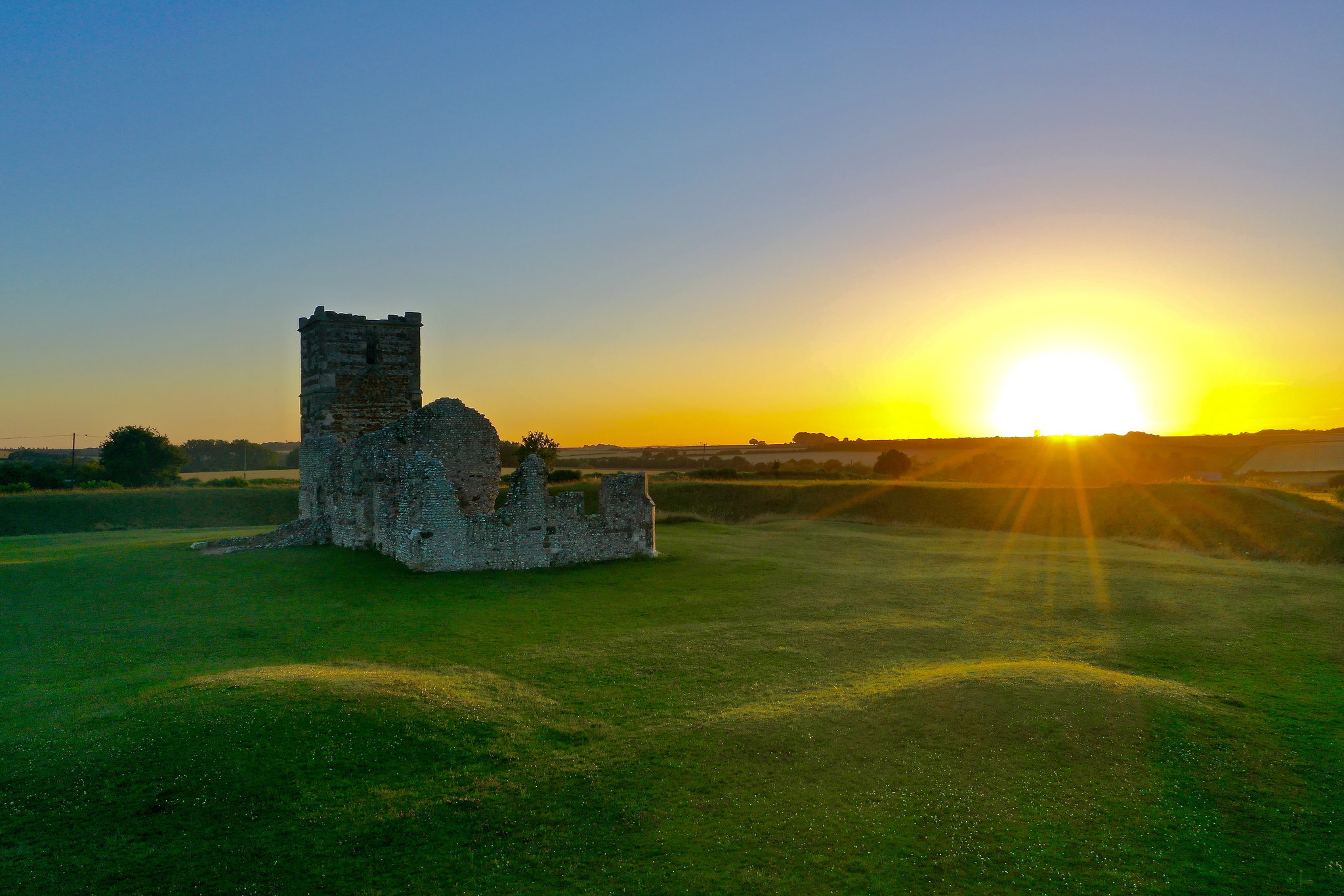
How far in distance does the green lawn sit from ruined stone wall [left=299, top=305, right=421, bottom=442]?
11.5m

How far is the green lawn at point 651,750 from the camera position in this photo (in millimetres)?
7137

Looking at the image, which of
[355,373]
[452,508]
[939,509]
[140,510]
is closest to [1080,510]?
[939,509]

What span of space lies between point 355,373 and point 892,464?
56415 mm

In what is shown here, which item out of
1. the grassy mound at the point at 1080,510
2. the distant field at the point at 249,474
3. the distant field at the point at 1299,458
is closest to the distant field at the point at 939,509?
the grassy mound at the point at 1080,510

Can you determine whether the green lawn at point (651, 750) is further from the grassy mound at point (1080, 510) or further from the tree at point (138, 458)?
the tree at point (138, 458)

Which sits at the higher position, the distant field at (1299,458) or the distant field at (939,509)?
the distant field at (1299,458)

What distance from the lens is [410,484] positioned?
73.4 ft

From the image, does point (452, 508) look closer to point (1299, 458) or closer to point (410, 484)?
point (410, 484)

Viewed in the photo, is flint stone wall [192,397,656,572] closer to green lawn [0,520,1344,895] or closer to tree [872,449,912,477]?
green lawn [0,520,1344,895]

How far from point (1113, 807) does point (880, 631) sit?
803cm

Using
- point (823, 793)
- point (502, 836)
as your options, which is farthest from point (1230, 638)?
point (502, 836)

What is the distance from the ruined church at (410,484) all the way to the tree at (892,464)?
Answer: 168 ft

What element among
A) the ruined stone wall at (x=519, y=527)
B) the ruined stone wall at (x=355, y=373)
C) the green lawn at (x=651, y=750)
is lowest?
the green lawn at (x=651, y=750)

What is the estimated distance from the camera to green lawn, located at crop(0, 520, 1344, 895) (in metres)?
7.14
